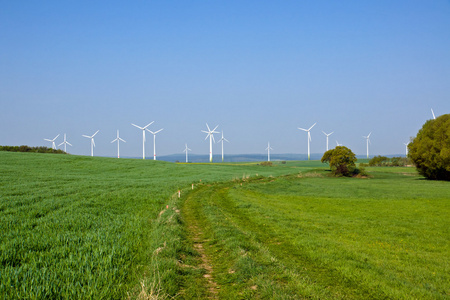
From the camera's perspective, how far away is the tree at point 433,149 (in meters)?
53.6

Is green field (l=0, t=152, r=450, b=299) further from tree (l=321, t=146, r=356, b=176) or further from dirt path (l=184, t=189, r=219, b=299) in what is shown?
tree (l=321, t=146, r=356, b=176)

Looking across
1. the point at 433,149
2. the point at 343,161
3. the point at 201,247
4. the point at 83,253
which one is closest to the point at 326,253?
the point at 201,247

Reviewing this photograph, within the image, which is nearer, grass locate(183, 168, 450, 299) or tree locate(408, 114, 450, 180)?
grass locate(183, 168, 450, 299)

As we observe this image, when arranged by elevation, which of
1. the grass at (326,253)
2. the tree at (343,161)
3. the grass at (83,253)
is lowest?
the grass at (326,253)

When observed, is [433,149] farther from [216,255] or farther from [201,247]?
[216,255]

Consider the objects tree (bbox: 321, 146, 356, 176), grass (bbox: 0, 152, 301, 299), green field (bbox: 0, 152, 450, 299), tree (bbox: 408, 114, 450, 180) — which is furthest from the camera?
tree (bbox: 321, 146, 356, 176)

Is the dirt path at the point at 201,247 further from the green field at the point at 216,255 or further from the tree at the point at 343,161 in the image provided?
the tree at the point at 343,161

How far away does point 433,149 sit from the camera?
2164 inches

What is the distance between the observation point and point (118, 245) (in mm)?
9672

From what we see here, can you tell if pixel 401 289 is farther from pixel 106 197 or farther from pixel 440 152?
pixel 440 152

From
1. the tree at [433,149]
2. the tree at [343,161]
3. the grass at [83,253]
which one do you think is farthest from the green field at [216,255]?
the tree at [343,161]

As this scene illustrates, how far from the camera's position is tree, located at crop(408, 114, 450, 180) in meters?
53.6

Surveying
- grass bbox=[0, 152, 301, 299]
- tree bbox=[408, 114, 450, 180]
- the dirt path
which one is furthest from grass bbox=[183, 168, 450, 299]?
tree bbox=[408, 114, 450, 180]

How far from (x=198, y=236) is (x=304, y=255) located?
4.76m
